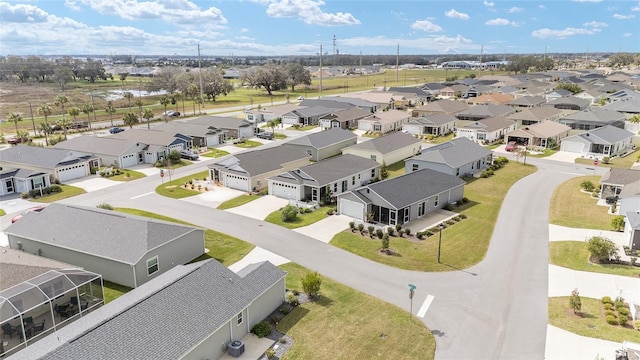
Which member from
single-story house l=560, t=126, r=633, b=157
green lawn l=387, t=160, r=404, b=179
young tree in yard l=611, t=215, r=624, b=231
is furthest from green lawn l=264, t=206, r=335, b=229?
single-story house l=560, t=126, r=633, b=157

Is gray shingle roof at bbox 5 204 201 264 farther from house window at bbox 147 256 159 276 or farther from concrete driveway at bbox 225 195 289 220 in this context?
concrete driveway at bbox 225 195 289 220

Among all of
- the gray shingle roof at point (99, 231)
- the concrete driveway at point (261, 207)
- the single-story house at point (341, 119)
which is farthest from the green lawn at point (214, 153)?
the gray shingle roof at point (99, 231)

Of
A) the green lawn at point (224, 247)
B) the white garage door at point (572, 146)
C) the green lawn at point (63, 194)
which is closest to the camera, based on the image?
the green lawn at point (224, 247)

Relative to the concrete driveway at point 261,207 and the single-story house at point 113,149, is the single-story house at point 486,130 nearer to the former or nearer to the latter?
the concrete driveway at point 261,207

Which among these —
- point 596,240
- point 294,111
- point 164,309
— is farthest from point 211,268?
point 294,111

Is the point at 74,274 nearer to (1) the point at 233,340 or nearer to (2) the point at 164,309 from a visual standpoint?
(2) the point at 164,309

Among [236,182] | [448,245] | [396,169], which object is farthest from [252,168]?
[448,245]
